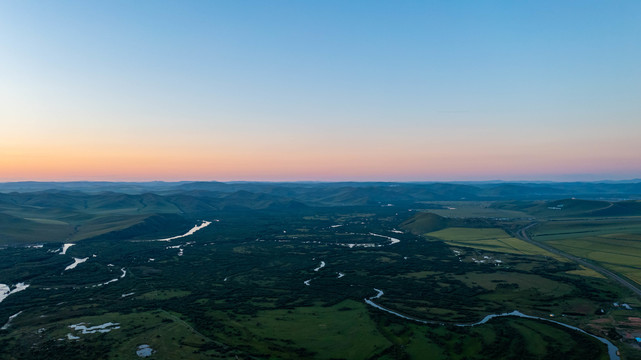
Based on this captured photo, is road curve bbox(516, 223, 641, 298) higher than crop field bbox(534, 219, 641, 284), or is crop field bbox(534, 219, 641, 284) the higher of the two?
crop field bbox(534, 219, 641, 284)

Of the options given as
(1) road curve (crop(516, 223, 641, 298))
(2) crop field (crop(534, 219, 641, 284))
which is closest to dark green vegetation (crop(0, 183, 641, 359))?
(2) crop field (crop(534, 219, 641, 284))

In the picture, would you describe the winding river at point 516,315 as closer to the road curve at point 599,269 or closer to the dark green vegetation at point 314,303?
the dark green vegetation at point 314,303

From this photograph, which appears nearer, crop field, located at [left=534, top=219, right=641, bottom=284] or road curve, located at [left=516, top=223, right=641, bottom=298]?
road curve, located at [left=516, top=223, right=641, bottom=298]

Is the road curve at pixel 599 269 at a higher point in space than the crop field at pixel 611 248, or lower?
lower

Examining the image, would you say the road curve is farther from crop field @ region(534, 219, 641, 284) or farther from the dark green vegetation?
the dark green vegetation

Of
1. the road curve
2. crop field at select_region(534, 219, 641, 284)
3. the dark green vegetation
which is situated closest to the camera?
the dark green vegetation

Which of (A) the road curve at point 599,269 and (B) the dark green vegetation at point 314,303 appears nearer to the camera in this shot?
(B) the dark green vegetation at point 314,303

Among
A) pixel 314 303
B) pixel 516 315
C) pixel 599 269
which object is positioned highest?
pixel 599 269

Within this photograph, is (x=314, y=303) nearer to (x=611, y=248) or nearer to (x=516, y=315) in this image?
(x=516, y=315)

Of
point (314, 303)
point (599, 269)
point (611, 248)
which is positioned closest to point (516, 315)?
point (314, 303)

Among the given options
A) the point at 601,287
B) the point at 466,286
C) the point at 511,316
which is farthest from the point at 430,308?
the point at 601,287

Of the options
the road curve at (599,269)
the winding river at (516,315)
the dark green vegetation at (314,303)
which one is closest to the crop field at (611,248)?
the dark green vegetation at (314,303)
